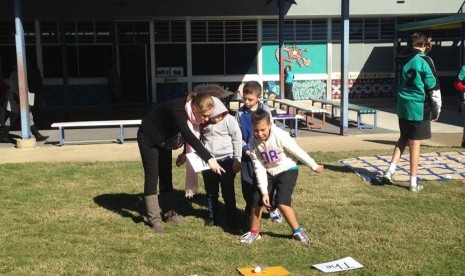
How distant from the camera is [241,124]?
18.5 ft

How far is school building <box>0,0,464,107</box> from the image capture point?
62.3 ft

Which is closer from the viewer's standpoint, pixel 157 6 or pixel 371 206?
pixel 371 206

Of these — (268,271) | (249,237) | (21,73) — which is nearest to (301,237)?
(249,237)

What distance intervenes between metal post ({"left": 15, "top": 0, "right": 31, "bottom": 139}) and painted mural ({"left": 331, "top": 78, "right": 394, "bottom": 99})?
495 inches

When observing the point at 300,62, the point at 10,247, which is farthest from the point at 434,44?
the point at 10,247

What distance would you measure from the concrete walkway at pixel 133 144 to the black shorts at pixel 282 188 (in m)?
4.92

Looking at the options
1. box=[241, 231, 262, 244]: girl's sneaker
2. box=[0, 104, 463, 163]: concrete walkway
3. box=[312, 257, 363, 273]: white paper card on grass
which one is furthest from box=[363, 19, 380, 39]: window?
box=[312, 257, 363, 273]: white paper card on grass

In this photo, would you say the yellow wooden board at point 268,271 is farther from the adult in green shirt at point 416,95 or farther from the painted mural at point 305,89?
the painted mural at point 305,89

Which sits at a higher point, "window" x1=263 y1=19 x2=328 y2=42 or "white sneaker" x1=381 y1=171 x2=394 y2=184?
"window" x1=263 y1=19 x2=328 y2=42

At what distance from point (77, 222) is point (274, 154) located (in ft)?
7.64

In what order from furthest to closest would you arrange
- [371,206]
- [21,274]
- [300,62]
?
[300,62] → [371,206] → [21,274]

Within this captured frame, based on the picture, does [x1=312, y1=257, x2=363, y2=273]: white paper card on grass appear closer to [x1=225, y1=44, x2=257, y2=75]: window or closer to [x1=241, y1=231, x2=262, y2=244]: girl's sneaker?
[x1=241, y1=231, x2=262, y2=244]: girl's sneaker

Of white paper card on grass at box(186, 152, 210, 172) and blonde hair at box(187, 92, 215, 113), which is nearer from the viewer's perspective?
blonde hair at box(187, 92, 215, 113)

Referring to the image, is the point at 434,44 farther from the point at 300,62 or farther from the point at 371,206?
the point at 371,206
